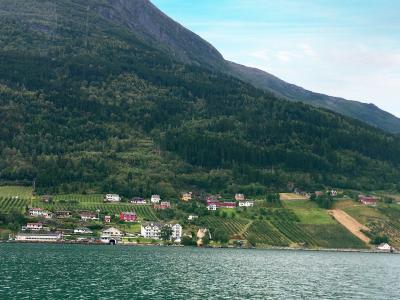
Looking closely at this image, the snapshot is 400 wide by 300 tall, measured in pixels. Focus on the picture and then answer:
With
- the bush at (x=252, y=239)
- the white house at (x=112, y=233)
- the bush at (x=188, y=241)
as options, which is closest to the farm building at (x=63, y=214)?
the white house at (x=112, y=233)

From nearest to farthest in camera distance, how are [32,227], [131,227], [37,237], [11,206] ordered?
1. [37,237]
2. [32,227]
3. [131,227]
4. [11,206]

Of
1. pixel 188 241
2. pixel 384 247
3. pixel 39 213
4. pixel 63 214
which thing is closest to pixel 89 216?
pixel 63 214

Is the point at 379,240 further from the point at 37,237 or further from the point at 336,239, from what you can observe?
the point at 37,237

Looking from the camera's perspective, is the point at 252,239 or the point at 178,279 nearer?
the point at 178,279

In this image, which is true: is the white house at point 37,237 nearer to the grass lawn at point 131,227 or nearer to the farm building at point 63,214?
the farm building at point 63,214

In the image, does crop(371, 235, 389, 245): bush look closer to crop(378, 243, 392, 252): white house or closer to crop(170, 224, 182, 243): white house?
crop(378, 243, 392, 252): white house

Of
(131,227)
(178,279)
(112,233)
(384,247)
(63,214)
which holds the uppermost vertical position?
(63,214)

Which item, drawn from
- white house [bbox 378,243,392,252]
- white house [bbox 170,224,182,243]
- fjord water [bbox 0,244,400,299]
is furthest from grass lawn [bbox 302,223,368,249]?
fjord water [bbox 0,244,400,299]
